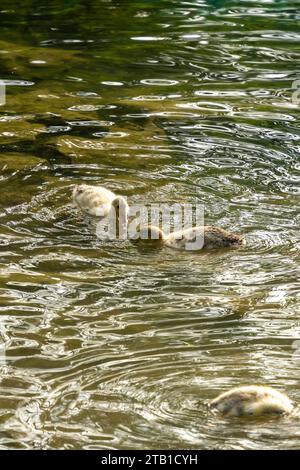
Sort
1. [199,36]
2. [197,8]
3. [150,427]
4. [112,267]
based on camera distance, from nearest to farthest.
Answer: [150,427], [112,267], [199,36], [197,8]

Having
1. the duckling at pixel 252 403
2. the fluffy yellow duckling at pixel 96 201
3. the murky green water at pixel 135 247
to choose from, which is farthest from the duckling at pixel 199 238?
the duckling at pixel 252 403

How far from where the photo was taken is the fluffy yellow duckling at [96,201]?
800 centimetres

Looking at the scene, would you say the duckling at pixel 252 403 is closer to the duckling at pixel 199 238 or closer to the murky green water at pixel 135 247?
the murky green water at pixel 135 247

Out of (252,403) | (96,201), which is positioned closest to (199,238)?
(96,201)

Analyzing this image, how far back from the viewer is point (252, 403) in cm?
515

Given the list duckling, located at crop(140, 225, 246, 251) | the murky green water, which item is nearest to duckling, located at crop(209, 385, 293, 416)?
the murky green water

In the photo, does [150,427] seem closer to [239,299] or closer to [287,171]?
[239,299]

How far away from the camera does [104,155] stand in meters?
9.37

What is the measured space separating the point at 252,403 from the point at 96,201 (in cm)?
322

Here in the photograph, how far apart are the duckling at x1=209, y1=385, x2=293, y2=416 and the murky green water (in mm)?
61

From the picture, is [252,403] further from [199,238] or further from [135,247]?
[135,247]

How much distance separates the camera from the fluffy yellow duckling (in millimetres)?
8000
